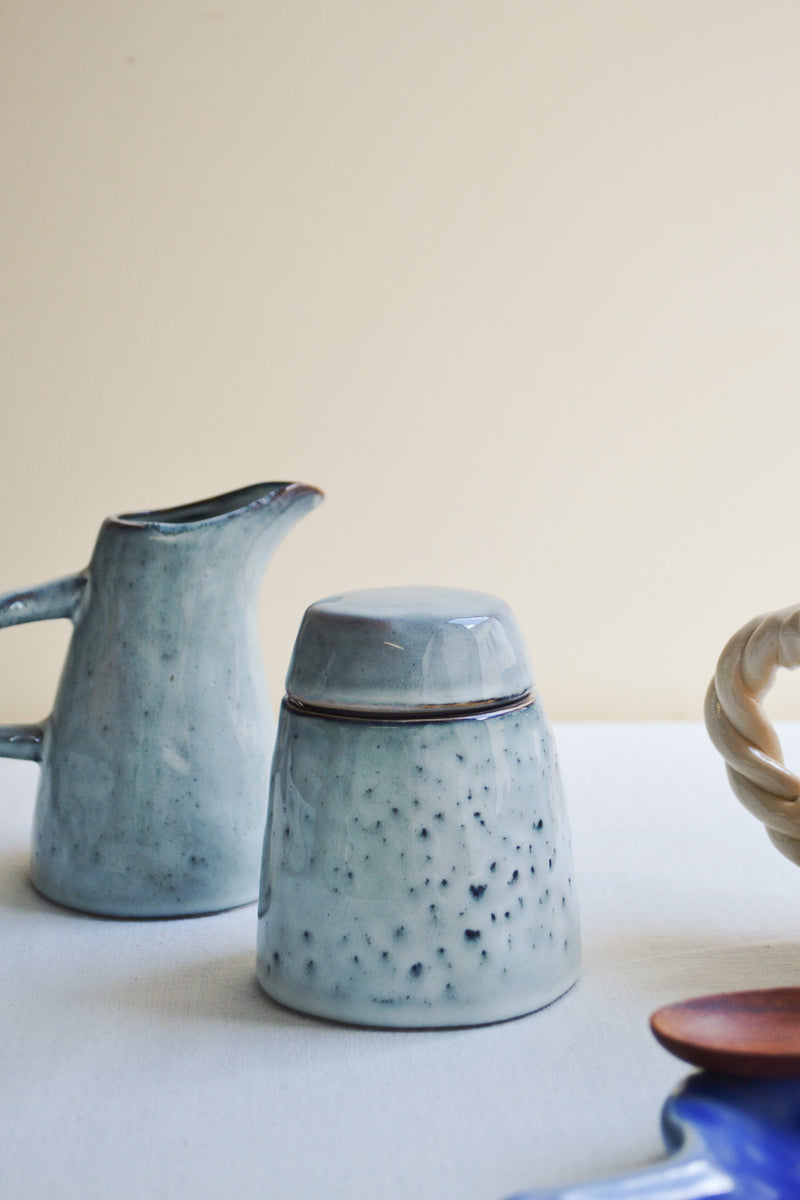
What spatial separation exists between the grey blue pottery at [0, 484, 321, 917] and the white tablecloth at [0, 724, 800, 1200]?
0.02 meters

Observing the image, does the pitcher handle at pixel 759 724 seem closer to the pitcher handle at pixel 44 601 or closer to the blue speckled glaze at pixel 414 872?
the blue speckled glaze at pixel 414 872

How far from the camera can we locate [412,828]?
1.24 ft

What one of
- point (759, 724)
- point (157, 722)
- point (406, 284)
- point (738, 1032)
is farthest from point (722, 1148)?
point (406, 284)

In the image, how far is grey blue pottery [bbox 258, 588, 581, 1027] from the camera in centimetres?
38

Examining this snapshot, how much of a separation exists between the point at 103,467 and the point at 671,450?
0.48 m

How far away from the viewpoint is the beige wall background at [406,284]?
91 centimetres

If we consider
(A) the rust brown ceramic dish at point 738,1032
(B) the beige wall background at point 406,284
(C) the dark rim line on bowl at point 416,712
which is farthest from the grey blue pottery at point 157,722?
(B) the beige wall background at point 406,284

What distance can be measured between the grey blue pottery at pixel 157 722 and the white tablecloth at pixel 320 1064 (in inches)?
1.0

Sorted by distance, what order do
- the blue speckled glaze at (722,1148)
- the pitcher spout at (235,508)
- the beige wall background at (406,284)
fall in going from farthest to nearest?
the beige wall background at (406,284)
the pitcher spout at (235,508)
the blue speckled glaze at (722,1148)

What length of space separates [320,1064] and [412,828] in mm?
82

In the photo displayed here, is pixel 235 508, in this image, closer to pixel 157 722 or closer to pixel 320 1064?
pixel 157 722

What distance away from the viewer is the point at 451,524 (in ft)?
3.19

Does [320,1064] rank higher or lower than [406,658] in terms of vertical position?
lower

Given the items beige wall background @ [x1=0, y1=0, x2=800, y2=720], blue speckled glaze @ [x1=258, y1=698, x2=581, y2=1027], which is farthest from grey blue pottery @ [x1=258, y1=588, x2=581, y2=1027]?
beige wall background @ [x1=0, y1=0, x2=800, y2=720]
